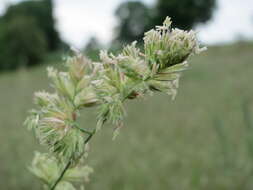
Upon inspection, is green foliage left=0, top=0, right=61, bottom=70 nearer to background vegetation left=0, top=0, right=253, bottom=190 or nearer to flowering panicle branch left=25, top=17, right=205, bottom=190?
background vegetation left=0, top=0, right=253, bottom=190

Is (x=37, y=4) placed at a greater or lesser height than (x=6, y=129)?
greater

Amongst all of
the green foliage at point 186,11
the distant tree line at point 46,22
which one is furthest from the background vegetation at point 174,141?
the green foliage at point 186,11

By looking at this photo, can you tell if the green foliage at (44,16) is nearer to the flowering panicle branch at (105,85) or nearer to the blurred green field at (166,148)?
the blurred green field at (166,148)

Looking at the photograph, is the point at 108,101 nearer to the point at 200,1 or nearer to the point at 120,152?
the point at 120,152

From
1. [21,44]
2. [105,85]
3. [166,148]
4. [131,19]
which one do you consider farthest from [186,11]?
[105,85]

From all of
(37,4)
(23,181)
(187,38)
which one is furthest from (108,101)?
(37,4)

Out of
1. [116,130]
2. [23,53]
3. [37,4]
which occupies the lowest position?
[116,130]

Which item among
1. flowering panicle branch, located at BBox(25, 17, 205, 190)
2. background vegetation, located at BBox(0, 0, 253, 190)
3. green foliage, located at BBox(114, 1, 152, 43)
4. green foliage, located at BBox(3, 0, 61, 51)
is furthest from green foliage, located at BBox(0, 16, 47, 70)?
flowering panicle branch, located at BBox(25, 17, 205, 190)
